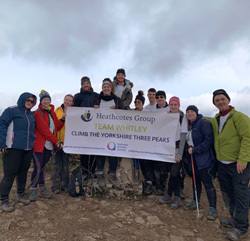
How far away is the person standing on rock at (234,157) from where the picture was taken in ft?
13.1

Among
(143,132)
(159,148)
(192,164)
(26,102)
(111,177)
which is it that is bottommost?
(111,177)

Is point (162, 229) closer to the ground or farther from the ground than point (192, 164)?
closer to the ground

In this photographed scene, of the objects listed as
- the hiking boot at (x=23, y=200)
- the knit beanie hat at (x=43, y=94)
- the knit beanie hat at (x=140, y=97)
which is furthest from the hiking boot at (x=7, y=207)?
the knit beanie hat at (x=140, y=97)

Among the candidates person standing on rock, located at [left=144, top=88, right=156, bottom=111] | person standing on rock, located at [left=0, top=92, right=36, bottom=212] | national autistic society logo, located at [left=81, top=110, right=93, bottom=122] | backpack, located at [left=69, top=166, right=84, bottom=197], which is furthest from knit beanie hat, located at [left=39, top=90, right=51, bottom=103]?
person standing on rock, located at [left=144, top=88, right=156, bottom=111]

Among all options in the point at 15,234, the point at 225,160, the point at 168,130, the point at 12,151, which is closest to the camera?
the point at 15,234

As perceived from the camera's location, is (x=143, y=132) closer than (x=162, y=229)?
No

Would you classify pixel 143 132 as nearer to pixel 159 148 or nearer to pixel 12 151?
pixel 159 148

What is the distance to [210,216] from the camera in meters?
4.76

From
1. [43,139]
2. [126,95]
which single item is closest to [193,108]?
[126,95]

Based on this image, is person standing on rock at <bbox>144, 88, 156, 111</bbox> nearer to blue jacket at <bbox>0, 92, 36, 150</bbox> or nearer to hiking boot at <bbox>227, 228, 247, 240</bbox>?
blue jacket at <bbox>0, 92, 36, 150</bbox>

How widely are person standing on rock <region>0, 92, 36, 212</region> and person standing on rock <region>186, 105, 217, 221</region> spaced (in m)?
3.96

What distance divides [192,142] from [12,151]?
171 inches

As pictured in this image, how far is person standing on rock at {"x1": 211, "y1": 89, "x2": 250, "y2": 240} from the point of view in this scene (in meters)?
4.00

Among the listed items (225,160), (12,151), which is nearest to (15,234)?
(12,151)
